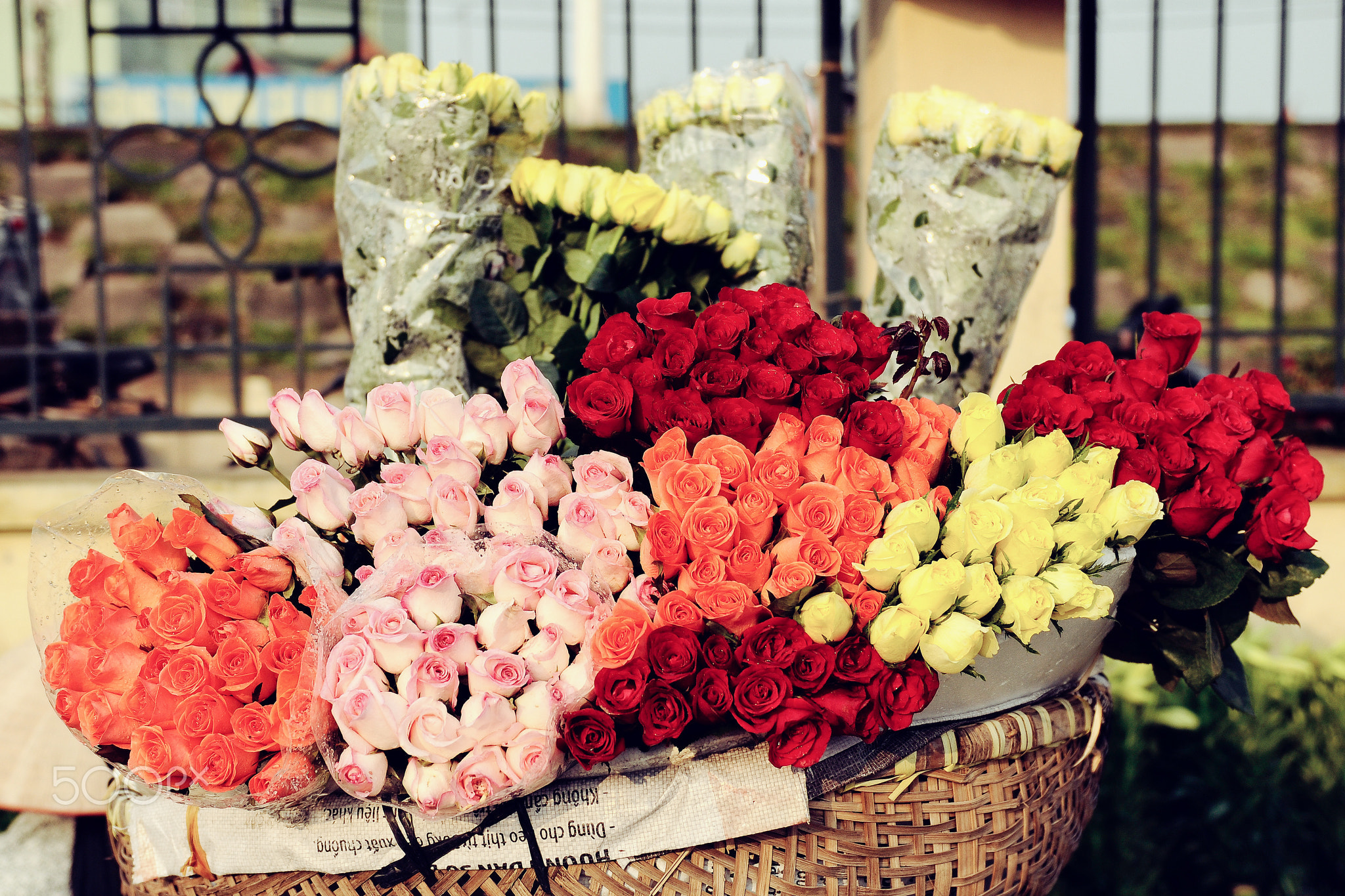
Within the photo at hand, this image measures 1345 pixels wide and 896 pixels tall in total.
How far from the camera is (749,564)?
2.40 feet

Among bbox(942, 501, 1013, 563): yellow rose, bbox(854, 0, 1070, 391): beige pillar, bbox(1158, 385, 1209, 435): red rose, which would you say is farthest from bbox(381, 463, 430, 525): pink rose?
bbox(854, 0, 1070, 391): beige pillar

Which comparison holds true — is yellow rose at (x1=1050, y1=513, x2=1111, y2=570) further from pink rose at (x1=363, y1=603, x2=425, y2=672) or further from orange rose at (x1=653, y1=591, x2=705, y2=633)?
pink rose at (x1=363, y1=603, x2=425, y2=672)

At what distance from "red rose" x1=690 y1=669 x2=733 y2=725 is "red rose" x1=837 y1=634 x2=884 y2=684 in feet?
0.28

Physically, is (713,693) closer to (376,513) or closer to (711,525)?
(711,525)

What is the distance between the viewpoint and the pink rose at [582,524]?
Answer: 0.77m

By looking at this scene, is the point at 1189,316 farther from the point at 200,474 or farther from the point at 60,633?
the point at 200,474

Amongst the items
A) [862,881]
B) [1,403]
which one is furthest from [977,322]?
[1,403]

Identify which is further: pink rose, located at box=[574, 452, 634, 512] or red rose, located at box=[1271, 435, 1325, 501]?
red rose, located at box=[1271, 435, 1325, 501]

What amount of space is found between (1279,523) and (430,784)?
0.75 metres

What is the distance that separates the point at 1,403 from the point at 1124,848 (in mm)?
3351

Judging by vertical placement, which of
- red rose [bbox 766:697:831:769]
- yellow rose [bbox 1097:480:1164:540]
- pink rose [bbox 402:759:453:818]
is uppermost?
yellow rose [bbox 1097:480:1164:540]

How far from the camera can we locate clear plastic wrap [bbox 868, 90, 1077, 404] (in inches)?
46.9

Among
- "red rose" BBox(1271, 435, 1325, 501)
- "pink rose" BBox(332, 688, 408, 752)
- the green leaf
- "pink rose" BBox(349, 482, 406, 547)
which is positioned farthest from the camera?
the green leaf

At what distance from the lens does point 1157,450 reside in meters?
0.87
